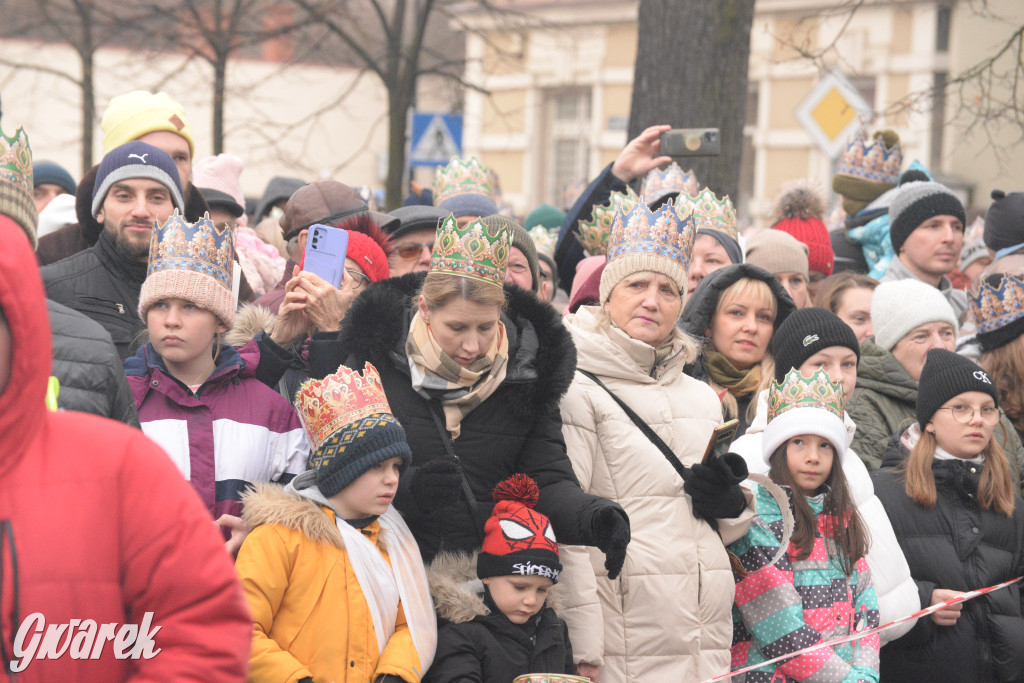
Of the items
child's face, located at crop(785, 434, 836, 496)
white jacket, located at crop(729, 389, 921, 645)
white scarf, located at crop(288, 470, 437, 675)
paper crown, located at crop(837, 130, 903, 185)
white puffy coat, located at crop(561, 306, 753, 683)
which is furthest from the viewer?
paper crown, located at crop(837, 130, 903, 185)

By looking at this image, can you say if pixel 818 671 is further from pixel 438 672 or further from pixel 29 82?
pixel 29 82

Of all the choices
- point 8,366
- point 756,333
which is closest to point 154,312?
point 8,366

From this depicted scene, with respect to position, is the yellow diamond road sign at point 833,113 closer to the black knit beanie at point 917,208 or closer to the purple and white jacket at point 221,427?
the black knit beanie at point 917,208

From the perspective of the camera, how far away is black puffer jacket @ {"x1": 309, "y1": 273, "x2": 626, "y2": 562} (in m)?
4.04

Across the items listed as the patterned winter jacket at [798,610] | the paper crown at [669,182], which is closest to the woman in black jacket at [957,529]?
the patterned winter jacket at [798,610]

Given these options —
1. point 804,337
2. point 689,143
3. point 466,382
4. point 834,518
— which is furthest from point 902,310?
point 466,382

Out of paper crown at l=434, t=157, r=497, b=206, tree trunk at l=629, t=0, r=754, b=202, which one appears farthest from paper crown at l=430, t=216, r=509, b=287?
tree trunk at l=629, t=0, r=754, b=202

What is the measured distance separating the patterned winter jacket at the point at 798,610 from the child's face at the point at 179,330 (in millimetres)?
2180

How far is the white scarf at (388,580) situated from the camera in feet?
12.0

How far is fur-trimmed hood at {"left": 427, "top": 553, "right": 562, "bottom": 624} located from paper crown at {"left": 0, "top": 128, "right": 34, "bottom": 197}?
182 centimetres

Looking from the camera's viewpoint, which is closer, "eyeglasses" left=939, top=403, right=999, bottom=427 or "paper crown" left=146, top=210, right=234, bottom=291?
"paper crown" left=146, top=210, right=234, bottom=291

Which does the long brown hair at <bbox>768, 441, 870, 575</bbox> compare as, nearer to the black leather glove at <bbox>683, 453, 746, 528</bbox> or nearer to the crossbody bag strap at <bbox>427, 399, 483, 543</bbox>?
the black leather glove at <bbox>683, 453, 746, 528</bbox>

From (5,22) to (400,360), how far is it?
19378 millimetres

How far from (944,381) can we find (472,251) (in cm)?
250
